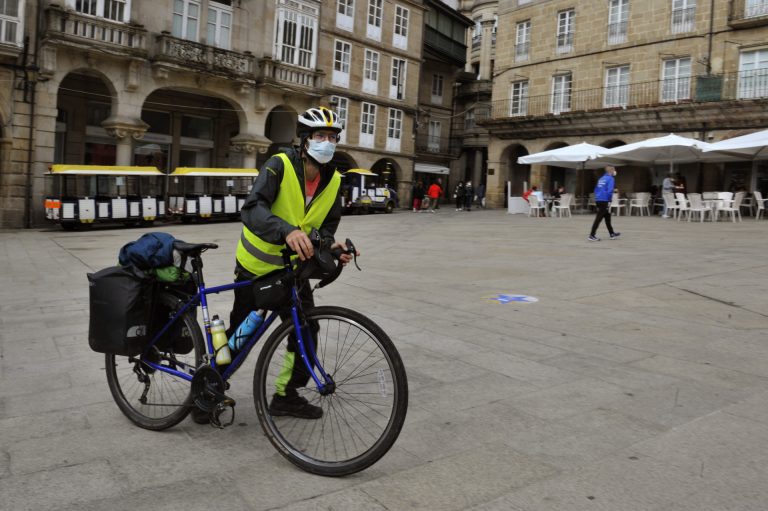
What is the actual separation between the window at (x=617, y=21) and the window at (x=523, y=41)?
4.82 metres

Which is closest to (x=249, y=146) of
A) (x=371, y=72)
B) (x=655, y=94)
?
(x=371, y=72)

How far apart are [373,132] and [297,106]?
5.91m

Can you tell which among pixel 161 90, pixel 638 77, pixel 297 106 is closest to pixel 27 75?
pixel 161 90

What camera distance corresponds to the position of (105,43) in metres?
22.3

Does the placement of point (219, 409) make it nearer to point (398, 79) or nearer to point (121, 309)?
point (121, 309)

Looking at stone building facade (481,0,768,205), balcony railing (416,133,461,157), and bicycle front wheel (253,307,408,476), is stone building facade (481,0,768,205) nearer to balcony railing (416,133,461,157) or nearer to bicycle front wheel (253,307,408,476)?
balcony railing (416,133,461,157)

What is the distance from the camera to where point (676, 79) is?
2741 centimetres

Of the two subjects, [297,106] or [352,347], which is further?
[297,106]

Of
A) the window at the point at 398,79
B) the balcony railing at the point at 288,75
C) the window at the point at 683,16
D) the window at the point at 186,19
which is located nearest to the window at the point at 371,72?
the window at the point at 398,79

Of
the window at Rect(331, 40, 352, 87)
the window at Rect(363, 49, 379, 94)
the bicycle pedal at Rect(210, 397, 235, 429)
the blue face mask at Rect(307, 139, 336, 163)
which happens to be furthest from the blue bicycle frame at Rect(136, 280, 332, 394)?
the window at Rect(363, 49, 379, 94)

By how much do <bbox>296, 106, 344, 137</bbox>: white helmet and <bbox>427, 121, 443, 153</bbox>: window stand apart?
40016 mm

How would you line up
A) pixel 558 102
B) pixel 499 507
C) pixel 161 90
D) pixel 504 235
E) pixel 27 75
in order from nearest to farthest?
pixel 499 507, pixel 504 235, pixel 27 75, pixel 161 90, pixel 558 102

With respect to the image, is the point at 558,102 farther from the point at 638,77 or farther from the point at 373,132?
the point at 373,132

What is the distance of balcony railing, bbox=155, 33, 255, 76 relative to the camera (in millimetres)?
23859
